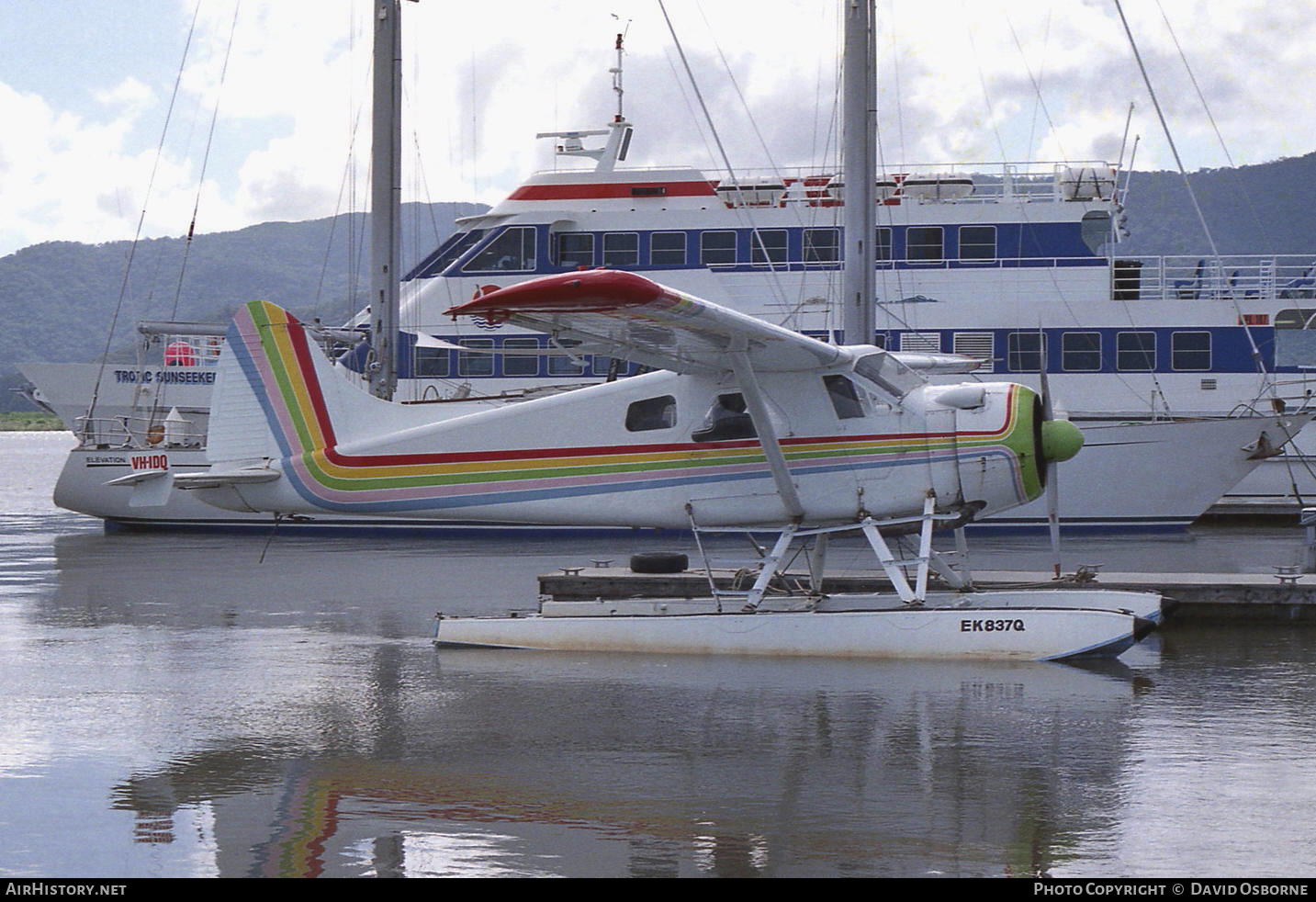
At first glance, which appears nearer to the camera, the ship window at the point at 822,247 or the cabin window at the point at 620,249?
the ship window at the point at 822,247

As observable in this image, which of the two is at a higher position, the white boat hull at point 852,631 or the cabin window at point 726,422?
the cabin window at point 726,422

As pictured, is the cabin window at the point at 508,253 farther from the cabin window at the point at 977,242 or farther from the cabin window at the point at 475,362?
the cabin window at the point at 977,242

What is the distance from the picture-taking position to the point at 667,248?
91.4 ft

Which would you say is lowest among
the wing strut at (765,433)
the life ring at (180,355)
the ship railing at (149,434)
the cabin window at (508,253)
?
the wing strut at (765,433)

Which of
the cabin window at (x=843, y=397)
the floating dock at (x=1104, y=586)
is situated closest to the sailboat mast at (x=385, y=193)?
the floating dock at (x=1104, y=586)

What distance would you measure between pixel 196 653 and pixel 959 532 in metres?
6.34

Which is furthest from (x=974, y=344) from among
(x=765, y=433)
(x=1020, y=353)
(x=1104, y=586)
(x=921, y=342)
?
(x=765, y=433)

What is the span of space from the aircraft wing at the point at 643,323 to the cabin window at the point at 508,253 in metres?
17.4

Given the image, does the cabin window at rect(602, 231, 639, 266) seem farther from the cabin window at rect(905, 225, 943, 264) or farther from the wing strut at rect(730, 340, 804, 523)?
the wing strut at rect(730, 340, 804, 523)

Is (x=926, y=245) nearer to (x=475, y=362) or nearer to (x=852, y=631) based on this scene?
(x=475, y=362)

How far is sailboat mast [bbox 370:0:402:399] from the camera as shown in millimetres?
20328

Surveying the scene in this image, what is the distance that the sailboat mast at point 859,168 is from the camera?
17.6 meters

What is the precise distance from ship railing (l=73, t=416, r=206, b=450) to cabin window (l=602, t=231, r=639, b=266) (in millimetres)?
8554
